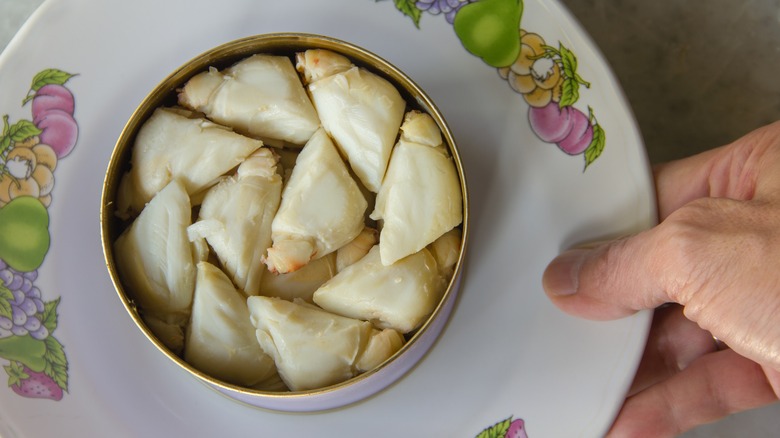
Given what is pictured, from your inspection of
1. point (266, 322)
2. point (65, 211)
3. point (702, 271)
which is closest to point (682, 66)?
point (702, 271)

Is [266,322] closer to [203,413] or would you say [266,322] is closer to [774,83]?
[203,413]

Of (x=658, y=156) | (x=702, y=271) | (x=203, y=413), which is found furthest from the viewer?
(x=658, y=156)

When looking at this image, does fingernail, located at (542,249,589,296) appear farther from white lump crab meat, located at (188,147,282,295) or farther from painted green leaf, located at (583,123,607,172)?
white lump crab meat, located at (188,147,282,295)

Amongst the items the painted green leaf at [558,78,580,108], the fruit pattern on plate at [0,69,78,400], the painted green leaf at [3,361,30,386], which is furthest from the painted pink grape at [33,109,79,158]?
the painted green leaf at [558,78,580,108]

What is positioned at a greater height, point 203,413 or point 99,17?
point 99,17

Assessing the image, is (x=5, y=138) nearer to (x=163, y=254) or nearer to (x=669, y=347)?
(x=163, y=254)

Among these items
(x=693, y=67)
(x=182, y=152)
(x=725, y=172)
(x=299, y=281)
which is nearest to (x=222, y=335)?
(x=299, y=281)

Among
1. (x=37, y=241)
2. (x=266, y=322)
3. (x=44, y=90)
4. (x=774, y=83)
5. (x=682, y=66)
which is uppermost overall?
(x=44, y=90)

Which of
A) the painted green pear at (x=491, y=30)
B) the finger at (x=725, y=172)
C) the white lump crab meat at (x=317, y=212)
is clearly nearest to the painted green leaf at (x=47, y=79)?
the white lump crab meat at (x=317, y=212)
